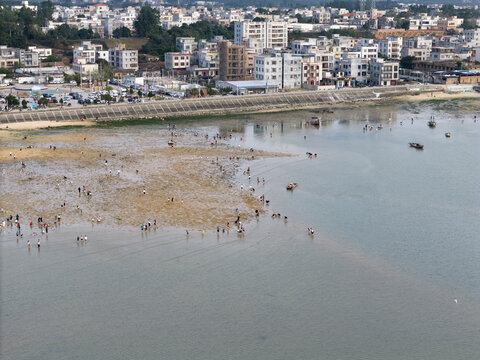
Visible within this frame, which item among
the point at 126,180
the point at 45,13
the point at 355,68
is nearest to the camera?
the point at 126,180

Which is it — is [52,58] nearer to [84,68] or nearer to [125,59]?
[84,68]

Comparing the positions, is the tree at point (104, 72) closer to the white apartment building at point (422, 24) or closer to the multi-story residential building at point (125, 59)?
the multi-story residential building at point (125, 59)

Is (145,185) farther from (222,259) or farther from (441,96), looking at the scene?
(441,96)

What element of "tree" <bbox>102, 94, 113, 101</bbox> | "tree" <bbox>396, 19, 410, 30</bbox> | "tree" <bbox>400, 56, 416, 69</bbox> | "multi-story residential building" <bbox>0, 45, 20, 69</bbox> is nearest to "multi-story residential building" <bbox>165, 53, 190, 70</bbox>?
"multi-story residential building" <bbox>0, 45, 20, 69</bbox>

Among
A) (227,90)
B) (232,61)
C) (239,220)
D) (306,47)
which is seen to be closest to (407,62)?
(306,47)

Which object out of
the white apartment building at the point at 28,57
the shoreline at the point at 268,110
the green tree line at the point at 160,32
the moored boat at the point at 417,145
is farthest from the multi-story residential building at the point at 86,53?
the moored boat at the point at 417,145

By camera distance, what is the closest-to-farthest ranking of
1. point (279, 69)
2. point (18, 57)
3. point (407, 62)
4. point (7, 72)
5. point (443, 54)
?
point (279, 69)
point (7, 72)
point (18, 57)
point (407, 62)
point (443, 54)

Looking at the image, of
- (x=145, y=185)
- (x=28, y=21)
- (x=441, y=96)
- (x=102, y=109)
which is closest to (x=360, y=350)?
(x=145, y=185)

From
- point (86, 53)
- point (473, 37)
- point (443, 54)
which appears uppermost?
point (473, 37)
